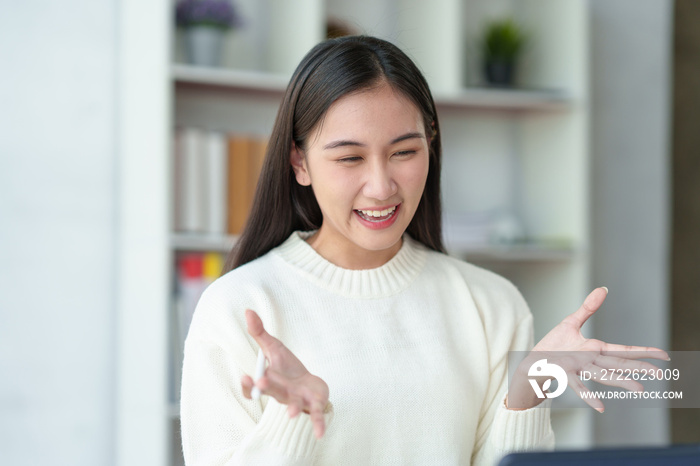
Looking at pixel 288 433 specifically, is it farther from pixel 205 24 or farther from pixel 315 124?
pixel 205 24

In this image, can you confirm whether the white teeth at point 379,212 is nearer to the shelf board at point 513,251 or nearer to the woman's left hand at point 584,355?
the woman's left hand at point 584,355

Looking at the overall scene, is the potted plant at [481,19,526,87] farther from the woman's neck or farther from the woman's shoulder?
the woman's shoulder

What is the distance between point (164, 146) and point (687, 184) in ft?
7.84

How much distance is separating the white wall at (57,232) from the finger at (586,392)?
1842mm

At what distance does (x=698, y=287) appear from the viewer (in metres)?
3.55

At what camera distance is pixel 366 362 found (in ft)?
4.30

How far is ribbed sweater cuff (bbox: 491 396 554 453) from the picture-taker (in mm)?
1261

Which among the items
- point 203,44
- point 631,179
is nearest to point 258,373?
point 203,44

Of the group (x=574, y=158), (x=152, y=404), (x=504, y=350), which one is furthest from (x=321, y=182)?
(x=574, y=158)

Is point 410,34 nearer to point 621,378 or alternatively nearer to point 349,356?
point 349,356

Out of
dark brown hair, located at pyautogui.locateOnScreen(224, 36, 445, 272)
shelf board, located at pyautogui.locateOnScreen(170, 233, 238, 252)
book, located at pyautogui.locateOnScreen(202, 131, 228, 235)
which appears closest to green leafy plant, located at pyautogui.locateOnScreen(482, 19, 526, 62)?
book, located at pyautogui.locateOnScreen(202, 131, 228, 235)

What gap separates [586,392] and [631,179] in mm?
2412

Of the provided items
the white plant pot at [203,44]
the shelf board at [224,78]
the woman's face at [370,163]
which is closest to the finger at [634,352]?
the woman's face at [370,163]

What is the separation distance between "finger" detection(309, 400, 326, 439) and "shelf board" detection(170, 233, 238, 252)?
1.43 meters
